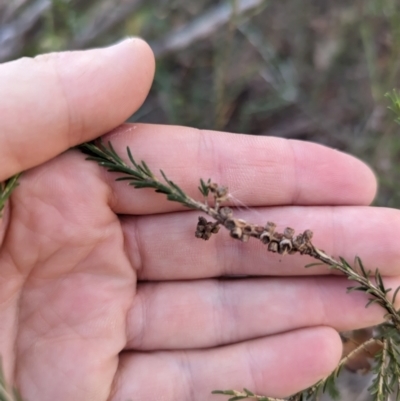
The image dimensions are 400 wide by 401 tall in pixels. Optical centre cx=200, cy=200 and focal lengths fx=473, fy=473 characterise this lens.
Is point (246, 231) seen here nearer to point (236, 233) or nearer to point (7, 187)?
point (236, 233)

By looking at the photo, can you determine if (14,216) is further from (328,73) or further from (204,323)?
(328,73)

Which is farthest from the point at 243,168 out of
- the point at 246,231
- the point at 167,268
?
the point at 167,268

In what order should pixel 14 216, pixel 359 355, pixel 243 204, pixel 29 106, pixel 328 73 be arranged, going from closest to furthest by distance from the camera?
pixel 29 106, pixel 14 216, pixel 243 204, pixel 359 355, pixel 328 73

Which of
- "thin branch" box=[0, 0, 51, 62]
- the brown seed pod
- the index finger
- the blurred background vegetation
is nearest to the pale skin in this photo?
the index finger

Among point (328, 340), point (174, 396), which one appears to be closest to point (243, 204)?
point (328, 340)

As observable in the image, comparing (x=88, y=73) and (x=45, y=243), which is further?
(x=45, y=243)

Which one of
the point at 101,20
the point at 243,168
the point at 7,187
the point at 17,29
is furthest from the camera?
the point at 101,20

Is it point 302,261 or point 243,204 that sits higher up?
point 243,204
